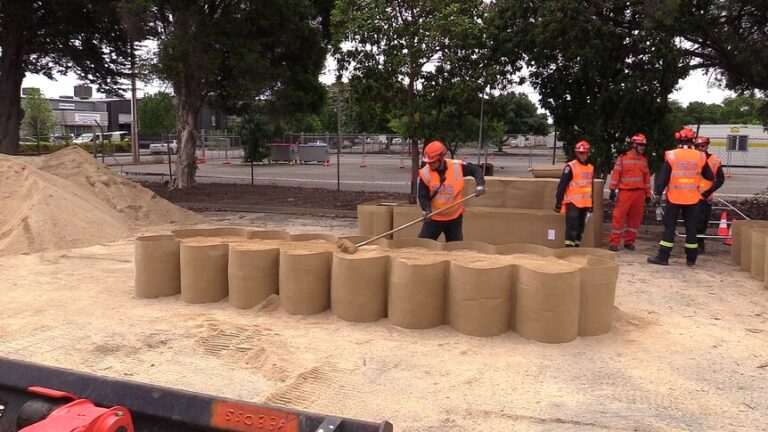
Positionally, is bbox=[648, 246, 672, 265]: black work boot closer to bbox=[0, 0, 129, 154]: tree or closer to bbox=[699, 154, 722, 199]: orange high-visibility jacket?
bbox=[699, 154, 722, 199]: orange high-visibility jacket

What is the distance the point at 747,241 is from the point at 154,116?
51273 mm

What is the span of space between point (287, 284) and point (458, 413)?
2589mm

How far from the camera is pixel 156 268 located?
6.54 meters

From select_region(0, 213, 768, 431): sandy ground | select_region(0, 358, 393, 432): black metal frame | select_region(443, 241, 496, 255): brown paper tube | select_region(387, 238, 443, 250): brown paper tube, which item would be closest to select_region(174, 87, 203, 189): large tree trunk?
select_region(0, 213, 768, 431): sandy ground

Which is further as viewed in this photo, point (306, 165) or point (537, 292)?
point (306, 165)

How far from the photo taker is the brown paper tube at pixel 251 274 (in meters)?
6.07

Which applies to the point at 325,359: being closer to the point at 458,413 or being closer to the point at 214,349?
the point at 214,349

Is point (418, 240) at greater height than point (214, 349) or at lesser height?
greater

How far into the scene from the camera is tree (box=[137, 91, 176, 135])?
165 ft

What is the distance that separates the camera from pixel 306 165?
34.2 m

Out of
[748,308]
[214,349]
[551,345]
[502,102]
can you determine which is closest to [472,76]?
[502,102]

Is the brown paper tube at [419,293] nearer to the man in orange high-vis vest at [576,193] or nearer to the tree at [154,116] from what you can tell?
the man in orange high-vis vest at [576,193]

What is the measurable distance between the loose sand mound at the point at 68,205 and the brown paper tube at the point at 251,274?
200 inches

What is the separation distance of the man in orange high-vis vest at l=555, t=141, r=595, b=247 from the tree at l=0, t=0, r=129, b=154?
13237mm
